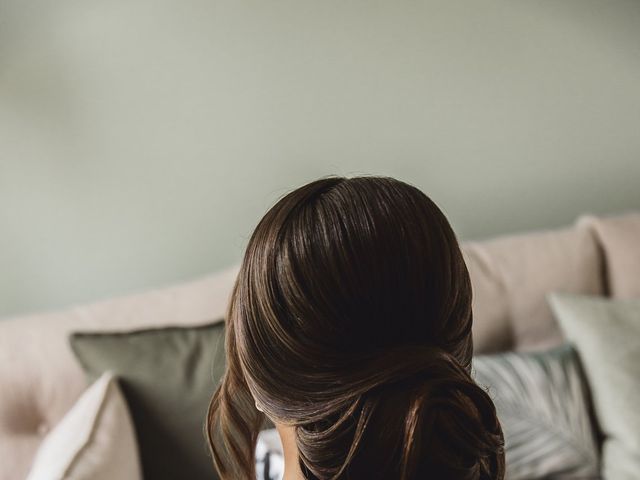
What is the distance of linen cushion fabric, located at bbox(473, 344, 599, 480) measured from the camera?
1508mm

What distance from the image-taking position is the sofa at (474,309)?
1.45 metres

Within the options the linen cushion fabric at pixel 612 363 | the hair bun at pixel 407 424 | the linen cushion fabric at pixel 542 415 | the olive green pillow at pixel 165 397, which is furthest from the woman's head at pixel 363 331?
the linen cushion fabric at pixel 612 363

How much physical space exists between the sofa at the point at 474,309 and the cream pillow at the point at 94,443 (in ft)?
0.23

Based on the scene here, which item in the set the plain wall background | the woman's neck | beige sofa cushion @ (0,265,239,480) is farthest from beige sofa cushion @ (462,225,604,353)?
the woman's neck

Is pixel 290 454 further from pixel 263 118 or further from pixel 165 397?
pixel 263 118

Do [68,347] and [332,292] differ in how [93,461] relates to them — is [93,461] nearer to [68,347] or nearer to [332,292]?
[68,347]

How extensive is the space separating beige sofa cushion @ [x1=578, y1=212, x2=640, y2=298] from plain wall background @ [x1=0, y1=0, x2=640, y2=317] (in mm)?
270

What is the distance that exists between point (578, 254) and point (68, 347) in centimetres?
113

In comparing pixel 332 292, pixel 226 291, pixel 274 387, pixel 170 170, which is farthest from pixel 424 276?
pixel 170 170

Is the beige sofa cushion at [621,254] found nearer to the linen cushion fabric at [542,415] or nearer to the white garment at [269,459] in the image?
the linen cushion fabric at [542,415]

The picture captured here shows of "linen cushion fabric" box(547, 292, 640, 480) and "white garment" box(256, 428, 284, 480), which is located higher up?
"white garment" box(256, 428, 284, 480)

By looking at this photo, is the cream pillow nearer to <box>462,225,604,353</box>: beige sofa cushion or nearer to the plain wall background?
the plain wall background

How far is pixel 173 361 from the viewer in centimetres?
142

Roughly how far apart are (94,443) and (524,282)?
99 cm
